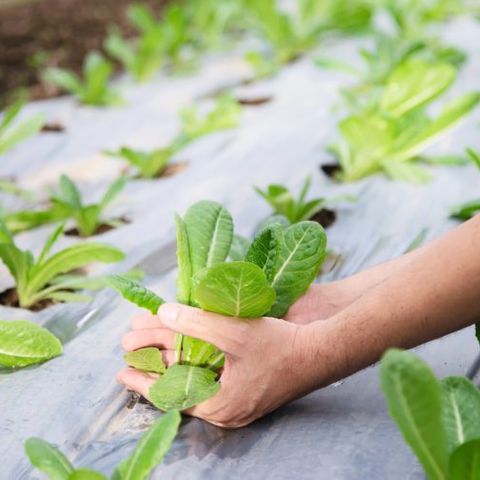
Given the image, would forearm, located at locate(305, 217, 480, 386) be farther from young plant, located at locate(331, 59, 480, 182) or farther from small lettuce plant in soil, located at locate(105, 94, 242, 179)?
small lettuce plant in soil, located at locate(105, 94, 242, 179)

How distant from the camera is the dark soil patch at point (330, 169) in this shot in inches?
67.4

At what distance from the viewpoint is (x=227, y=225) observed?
108 centimetres

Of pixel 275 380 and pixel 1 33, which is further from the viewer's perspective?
pixel 1 33

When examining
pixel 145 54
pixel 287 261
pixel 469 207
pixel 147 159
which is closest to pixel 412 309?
pixel 287 261

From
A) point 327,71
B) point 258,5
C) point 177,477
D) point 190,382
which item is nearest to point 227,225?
point 190,382

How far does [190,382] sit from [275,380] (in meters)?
0.09

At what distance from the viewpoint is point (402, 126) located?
166 cm

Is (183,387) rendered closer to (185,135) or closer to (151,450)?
(151,450)

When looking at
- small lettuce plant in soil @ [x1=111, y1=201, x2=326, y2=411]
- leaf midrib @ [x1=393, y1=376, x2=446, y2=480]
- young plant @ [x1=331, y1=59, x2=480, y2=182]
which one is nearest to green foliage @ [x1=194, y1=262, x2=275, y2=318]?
small lettuce plant in soil @ [x1=111, y1=201, x2=326, y2=411]

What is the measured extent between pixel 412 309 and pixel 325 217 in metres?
0.61

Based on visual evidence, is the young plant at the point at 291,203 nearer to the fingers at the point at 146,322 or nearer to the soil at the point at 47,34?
the fingers at the point at 146,322

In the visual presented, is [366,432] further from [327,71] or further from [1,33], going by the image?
[1,33]

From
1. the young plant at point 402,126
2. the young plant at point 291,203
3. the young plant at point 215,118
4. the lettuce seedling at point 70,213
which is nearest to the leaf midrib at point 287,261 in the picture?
the young plant at point 291,203

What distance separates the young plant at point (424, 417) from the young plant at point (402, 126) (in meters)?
0.89
